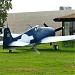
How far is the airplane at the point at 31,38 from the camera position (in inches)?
1323

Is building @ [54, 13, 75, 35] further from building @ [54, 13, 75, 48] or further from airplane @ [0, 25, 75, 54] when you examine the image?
airplane @ [0, 25, 75, 54]

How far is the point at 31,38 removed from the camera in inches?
1453

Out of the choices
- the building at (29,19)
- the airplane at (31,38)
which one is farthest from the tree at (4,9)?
the airplane at (31,38)

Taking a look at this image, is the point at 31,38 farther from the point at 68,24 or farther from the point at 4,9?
the point at 4,9

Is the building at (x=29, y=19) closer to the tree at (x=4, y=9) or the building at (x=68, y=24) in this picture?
the tree at (x=4, y=9)

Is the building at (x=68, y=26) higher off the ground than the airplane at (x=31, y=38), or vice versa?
the airplane at (x=31, y=38)

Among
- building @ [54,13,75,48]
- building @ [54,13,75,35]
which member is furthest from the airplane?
building @ [54,13,75,35]

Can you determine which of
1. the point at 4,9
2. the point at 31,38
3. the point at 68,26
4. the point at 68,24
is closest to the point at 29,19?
the point at 4,9

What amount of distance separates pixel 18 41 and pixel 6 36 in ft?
4.29

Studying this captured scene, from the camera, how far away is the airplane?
33594mm

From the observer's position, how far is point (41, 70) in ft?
63.2

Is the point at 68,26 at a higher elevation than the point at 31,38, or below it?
below

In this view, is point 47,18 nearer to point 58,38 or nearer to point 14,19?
point 14,19

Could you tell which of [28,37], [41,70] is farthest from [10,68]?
[28,37]
